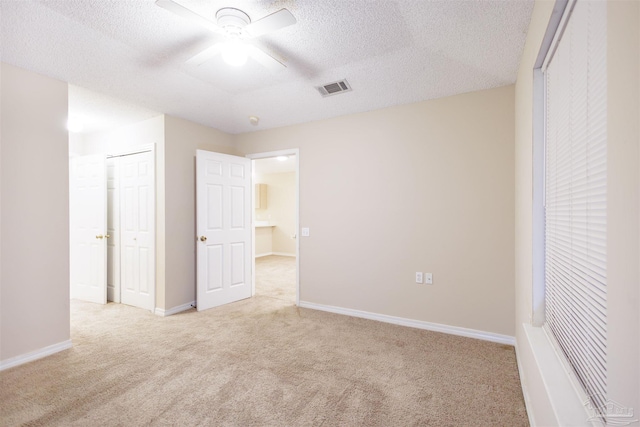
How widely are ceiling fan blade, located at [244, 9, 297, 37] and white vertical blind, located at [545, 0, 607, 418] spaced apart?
132 centimetres

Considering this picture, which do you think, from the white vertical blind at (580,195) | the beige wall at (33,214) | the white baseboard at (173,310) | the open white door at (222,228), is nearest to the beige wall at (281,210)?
the open white door at (222,228)

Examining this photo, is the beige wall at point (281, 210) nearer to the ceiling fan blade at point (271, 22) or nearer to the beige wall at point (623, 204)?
the ceiling fan blade at point (271, 22)

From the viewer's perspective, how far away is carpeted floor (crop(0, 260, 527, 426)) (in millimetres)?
1826

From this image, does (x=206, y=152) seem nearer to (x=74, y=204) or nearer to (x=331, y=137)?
(x=331, y=137)

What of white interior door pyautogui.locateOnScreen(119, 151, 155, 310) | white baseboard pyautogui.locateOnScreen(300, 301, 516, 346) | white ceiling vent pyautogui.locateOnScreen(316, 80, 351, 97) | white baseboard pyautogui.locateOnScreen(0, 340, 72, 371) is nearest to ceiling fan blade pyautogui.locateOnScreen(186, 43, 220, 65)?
white ceiling vent pyautogui.locateOnScreen(316, 80, 351, 97)

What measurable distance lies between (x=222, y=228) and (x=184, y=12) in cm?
284

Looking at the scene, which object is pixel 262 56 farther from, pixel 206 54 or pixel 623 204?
pixel 623 204

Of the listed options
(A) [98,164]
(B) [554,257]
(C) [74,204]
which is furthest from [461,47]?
(C) [74,204]

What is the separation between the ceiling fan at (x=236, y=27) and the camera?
5.39ft

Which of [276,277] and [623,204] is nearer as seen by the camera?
[623,204]

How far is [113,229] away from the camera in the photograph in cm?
419

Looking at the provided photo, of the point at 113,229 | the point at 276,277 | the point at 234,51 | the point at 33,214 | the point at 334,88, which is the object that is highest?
the point at 334,88

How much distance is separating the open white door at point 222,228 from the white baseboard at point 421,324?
1048 millimetres

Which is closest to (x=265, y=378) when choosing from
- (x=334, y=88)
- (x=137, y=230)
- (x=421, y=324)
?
(x=421, y=324)
